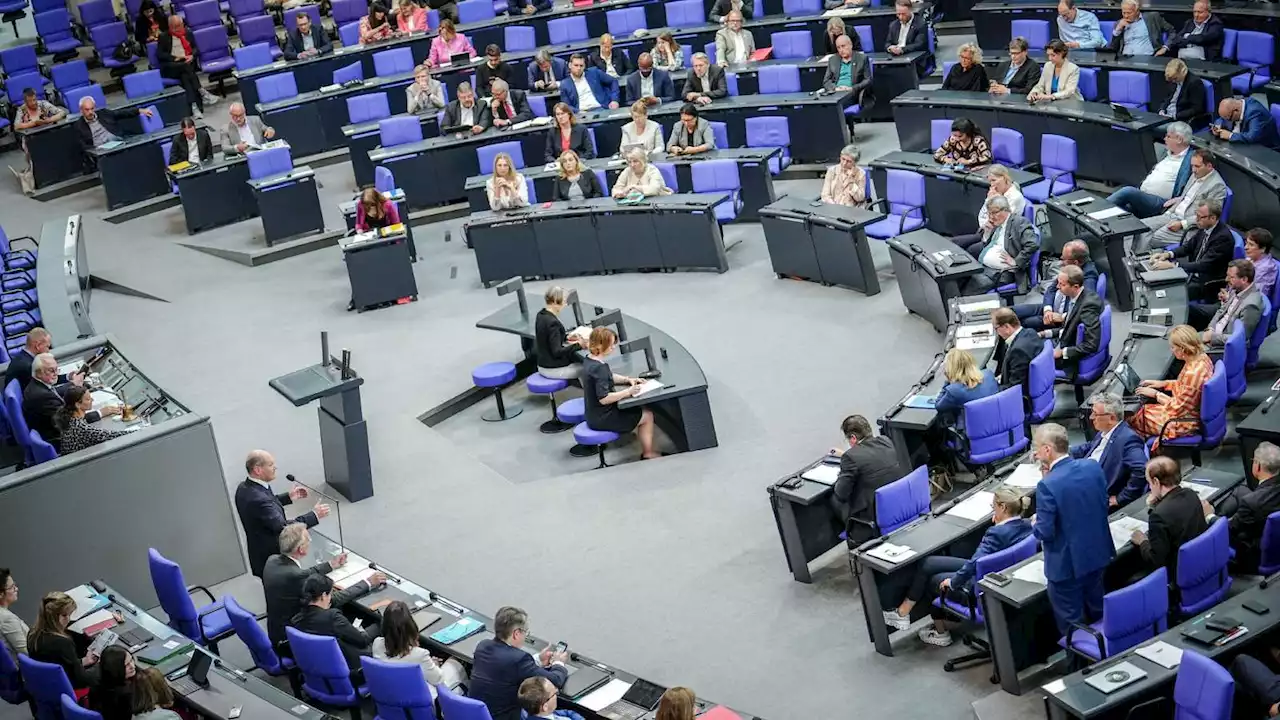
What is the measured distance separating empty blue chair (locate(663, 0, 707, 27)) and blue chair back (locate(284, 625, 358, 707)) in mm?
14412

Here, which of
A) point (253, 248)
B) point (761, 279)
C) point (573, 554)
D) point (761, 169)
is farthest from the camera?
point (253, 248)

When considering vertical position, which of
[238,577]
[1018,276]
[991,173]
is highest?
[991,173]

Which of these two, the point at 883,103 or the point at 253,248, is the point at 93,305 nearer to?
the point at 253,248

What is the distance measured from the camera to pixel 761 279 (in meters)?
15.5

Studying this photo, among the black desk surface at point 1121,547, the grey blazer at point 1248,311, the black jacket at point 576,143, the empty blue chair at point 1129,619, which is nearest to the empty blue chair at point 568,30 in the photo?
the black jacket at point 576,143

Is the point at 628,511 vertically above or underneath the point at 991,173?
underneath

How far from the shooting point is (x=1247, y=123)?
1424 centimetres

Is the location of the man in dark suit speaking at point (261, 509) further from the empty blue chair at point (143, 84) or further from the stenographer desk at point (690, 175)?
the empty blue chair at point (143, 84)

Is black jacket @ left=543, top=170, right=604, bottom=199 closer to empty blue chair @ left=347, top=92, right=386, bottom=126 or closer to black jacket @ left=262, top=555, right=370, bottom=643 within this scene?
empty blue chair @ left=347, top=92, right=386, bottom=126

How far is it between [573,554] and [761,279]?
18.3 ft

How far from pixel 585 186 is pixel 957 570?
343 inches

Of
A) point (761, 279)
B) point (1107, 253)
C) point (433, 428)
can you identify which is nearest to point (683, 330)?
point (761, 279)

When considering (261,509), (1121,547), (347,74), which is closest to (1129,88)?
(1121,547)

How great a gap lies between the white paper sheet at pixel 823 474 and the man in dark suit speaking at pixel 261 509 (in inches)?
132
